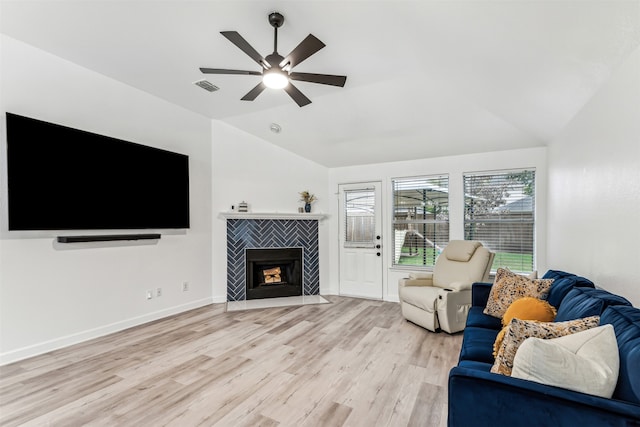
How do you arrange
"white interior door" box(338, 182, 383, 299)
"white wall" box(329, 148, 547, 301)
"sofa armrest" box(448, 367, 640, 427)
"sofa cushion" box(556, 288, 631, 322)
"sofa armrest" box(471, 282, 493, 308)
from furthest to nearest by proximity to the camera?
"white interior door" box(338, 182, 383, 299), "white wall" box(329, 148, 547, 301), "sofa armrest" box(471, 282, 493, 308), "sofa cushion" box(556, 288, 631, 322), "sofa armrest" box(448, 367, 640, 427)

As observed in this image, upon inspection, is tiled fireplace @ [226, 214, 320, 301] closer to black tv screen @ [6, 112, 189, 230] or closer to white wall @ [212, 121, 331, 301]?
white wall @ [212, 121, 331, 301]

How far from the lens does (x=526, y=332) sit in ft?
4.73

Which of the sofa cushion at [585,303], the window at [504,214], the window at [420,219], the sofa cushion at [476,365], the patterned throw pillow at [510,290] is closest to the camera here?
the sofa cushion at [585,303]

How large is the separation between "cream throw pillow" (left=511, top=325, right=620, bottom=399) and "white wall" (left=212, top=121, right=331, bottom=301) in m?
4.33

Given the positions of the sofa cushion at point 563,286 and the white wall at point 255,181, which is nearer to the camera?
the sofa cushion at point 563,286

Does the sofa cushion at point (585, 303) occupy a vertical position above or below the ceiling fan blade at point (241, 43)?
below

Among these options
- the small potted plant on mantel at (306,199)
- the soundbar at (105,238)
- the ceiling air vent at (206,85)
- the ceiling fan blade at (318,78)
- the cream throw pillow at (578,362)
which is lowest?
the cream throw pillow at (578,362)

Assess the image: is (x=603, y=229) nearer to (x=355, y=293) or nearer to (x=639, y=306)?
(x=639, y=306)

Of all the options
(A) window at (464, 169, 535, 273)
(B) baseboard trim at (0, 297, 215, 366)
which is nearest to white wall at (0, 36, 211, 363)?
(B) baseboard trim at (0, 297, 215, 366)

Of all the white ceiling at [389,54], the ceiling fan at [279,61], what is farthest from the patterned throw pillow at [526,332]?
the ceiling fan at [279,61]

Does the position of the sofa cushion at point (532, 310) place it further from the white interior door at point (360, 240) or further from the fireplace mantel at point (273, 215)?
the fireplace mantel at point (273, 215)

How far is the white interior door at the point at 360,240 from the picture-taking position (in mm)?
5302

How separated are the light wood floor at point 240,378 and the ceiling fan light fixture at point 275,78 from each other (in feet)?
7.98

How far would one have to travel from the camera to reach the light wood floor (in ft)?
6.69
